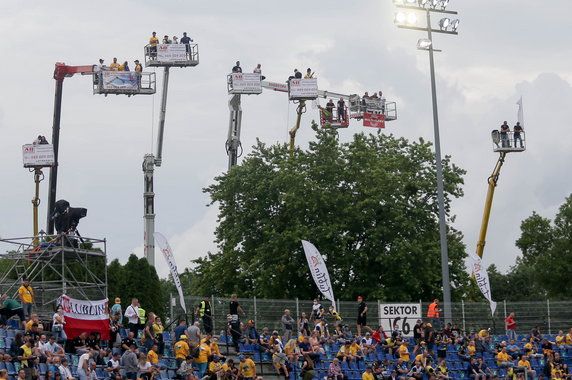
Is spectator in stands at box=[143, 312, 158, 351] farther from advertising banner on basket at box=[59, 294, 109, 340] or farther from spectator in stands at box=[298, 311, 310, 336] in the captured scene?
spectator in stands at box=[298, 311, 310, 336]

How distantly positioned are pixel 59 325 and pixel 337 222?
23.4 meters

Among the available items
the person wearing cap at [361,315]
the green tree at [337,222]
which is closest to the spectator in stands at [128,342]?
the person wearing cap at [361,315]

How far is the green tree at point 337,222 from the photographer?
→ 48.0m

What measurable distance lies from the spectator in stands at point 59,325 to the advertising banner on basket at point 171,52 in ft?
93.7

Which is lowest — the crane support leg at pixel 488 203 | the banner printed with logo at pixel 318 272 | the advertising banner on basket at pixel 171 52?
the banner printed with logo at pixel 318 272

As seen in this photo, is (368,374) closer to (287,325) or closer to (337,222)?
(287,325)

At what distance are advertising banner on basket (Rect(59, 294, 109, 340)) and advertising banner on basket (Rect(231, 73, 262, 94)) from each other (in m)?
28.1

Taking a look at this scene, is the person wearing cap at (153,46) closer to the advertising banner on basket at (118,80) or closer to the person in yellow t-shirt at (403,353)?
the advertising banner on basket at (118,80)

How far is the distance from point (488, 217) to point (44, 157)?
2107cm

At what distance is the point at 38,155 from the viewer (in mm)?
53938

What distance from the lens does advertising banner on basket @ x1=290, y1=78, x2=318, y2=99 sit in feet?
188

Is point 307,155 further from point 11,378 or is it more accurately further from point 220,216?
point 11,378

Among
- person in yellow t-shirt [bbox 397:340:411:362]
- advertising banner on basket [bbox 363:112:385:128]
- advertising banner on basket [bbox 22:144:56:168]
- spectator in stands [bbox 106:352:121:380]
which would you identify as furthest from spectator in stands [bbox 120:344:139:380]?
advertising banner on basket [bbox 363:112:385:128]

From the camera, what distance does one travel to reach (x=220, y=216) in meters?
52.1
